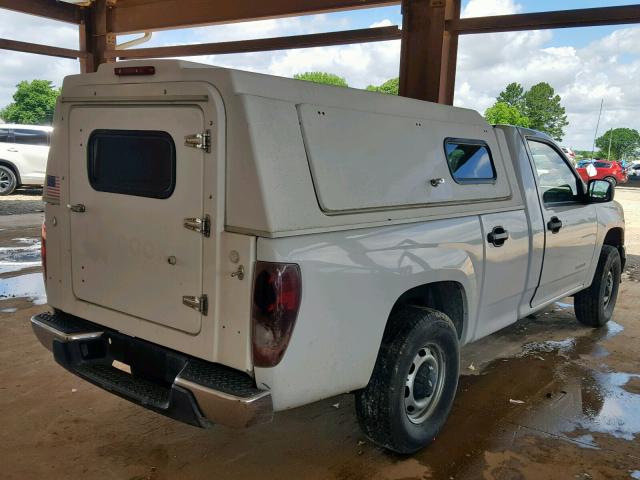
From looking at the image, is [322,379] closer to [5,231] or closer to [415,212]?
[415,212]

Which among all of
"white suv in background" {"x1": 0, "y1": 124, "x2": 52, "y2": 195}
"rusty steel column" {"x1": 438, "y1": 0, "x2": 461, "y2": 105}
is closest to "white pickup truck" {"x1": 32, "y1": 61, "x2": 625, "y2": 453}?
"rusty steel column" {"x1": 438, "y1": 0, "x2": 461, "y2": 105}

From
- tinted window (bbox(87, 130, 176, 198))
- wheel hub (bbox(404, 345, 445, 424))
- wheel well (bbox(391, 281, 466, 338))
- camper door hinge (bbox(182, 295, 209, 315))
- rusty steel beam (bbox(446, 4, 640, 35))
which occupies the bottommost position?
wheel hub (bbox(404, 345, 445, 424))

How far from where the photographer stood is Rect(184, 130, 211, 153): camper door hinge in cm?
241

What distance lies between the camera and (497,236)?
3.67 m

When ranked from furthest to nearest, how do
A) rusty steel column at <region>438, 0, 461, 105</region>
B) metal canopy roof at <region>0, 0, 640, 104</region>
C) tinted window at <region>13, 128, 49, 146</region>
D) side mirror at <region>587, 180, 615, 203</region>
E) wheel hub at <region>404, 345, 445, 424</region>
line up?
1. tinted window at <region>13, 128, 49, 146</region>
2. rusty steel column at <region>438, 0, 461, 105</region>
3. metal canopy roof at <region>0, 0, 640, 104</region>
4. side mirror at <region>587, 180, 615, 203</region>
5. wheel hub at <region>404, 345, 445, 424</region>

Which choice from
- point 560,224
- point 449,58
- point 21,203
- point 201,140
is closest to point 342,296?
point 201,140

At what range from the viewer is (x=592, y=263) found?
5.20m

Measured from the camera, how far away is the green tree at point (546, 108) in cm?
6247

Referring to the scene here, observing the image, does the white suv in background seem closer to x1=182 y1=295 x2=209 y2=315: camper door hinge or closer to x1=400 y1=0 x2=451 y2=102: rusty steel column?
x1=400 y1=0 x2=451 y2=102: rusty steel column

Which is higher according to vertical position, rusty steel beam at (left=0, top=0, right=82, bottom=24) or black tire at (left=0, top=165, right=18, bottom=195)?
rusty steel beam at (left=0, top=0, right=82, bottom=24)

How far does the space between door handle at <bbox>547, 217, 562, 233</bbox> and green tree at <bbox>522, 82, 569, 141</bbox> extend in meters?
62.1

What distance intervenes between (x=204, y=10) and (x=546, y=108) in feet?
204

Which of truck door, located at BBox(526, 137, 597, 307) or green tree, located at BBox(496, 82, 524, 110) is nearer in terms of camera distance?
truck door, located at BBox(526, 137, 597, 307)

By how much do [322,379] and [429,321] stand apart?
781 mm
